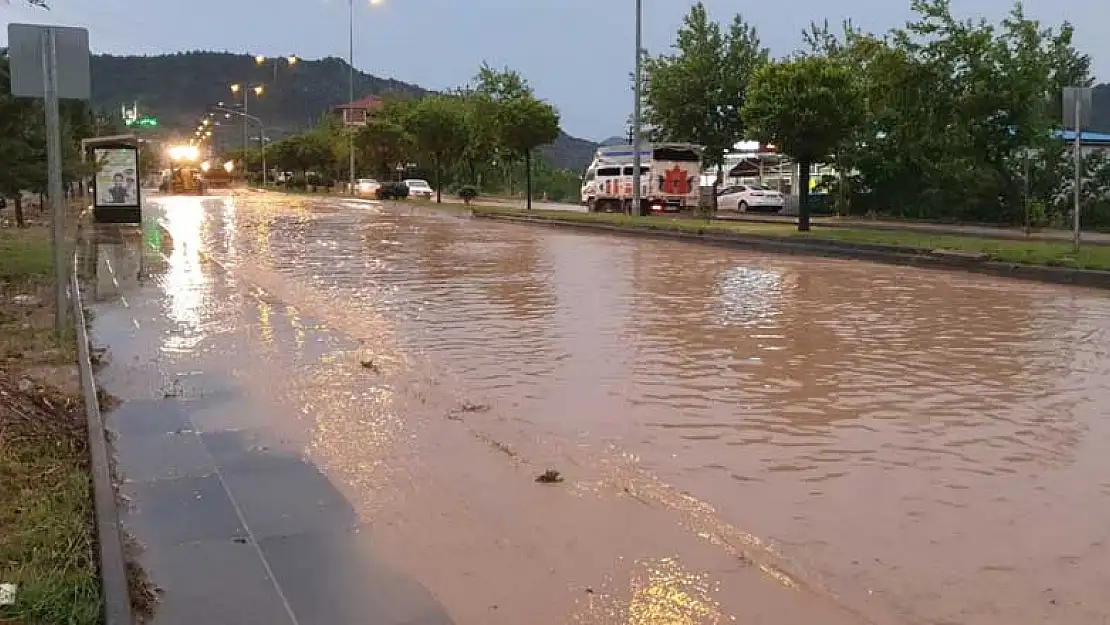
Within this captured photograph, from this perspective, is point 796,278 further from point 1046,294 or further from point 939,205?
point 939,205

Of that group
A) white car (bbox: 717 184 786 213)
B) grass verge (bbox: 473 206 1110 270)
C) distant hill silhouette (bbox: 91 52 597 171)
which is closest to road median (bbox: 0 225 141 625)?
grass verge (bbox: 473 206 1110 270)

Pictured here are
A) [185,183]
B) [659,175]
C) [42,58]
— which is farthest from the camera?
[185,183]

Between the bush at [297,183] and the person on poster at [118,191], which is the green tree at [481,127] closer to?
the person on poster at [118,191]

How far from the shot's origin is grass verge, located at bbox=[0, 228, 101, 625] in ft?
14.5

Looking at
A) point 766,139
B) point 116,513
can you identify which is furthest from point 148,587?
point 766,139

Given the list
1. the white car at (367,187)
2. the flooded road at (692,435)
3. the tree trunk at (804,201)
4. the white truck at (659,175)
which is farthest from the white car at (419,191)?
the flooded road at (692,435)

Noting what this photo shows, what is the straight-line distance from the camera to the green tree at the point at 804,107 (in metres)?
27.4

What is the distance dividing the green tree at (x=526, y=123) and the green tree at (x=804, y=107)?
14728 mm

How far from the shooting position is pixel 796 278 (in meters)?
18.4

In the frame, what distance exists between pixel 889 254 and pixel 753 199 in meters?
24.1

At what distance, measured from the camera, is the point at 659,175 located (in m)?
41.0

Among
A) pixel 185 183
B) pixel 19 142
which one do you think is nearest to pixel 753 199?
pixel 19 142

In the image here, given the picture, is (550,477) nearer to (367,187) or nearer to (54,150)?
(54,150)

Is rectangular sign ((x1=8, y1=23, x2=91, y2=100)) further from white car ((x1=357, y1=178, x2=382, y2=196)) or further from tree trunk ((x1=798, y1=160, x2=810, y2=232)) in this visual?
white car ((x1=357, y1=178, x2=382, y2=196))
